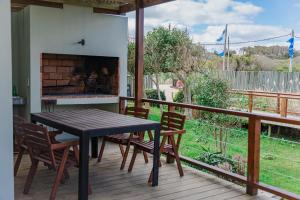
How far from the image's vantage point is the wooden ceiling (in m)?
5.61

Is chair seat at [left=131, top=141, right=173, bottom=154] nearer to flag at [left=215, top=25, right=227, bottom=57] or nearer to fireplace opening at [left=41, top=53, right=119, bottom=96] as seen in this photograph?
fireplace opening at [left=41, top=53, right=119, bottom=96]

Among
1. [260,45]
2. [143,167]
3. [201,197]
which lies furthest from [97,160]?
[260,45]

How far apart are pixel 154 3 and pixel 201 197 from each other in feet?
10.1

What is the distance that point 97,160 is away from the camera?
4.65 metres

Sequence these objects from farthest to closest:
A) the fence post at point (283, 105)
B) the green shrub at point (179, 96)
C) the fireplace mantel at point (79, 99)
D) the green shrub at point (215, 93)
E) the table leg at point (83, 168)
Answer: the green shrub at point (179, 96), the fence post at point (283, 105), the green shrub at point (215, 93), the fireplace mantel at point (79, 99), the table leg at point (83, 168)

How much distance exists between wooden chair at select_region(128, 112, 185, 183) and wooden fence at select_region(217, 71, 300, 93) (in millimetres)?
6325

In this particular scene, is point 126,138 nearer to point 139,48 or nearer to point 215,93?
point 139,48

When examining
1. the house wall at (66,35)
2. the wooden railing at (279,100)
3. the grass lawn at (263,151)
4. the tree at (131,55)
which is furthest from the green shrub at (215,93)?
the tree at (131,55)

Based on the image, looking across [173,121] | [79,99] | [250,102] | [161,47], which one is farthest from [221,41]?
[173,121]

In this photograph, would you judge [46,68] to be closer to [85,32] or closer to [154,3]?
[85,32]

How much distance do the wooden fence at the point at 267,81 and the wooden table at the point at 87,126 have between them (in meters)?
7.01

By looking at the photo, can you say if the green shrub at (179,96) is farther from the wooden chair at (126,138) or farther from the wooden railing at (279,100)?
the wooden chair at (126,138)

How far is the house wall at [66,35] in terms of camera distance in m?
5.24

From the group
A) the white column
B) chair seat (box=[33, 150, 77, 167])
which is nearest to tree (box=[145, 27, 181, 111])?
chair seat (box=[33, 150, 77, 167])
